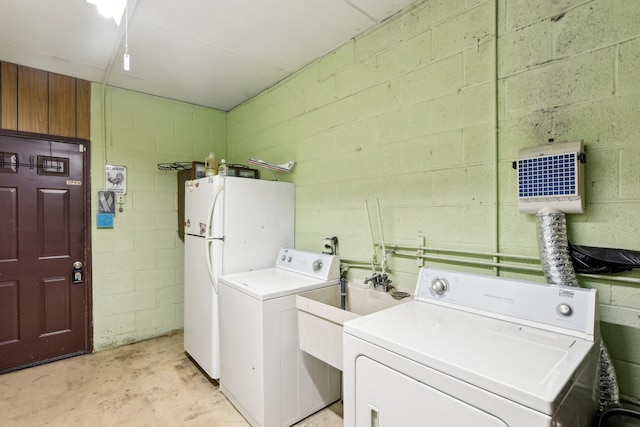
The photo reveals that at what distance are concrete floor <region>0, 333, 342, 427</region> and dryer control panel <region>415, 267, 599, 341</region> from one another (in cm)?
119

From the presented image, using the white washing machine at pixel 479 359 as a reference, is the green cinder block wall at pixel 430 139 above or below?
above

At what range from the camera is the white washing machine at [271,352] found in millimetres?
1841

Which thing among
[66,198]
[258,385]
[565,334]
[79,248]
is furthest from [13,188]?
[565,334]

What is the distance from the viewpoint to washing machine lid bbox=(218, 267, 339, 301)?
1881mm

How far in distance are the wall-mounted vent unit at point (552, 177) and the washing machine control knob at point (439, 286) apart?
480 mm

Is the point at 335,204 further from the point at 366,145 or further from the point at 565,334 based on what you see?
the point at 565,334

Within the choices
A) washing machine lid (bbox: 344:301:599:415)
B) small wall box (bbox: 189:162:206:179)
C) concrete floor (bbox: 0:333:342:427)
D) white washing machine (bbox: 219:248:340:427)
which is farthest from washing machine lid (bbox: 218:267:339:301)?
small wall box (bbox: 189:162:206:179)

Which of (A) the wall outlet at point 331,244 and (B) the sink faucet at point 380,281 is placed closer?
(B) the sink faucet at point 380,281

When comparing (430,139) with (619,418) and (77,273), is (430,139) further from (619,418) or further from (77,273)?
(77,273)

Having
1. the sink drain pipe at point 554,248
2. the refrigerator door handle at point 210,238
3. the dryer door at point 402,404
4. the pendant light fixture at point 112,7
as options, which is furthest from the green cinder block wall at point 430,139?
the pendant light fixture at point 112,7

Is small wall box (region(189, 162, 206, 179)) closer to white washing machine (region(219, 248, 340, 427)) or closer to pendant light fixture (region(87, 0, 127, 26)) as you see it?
white washing machine (region(219, 248, 340, 427))

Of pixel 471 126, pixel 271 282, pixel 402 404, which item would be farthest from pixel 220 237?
pixel 471 126

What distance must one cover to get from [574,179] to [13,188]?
381 cm

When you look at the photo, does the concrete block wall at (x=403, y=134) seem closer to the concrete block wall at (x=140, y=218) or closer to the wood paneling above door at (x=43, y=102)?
the concrete block wall at (x=140, y=218)
